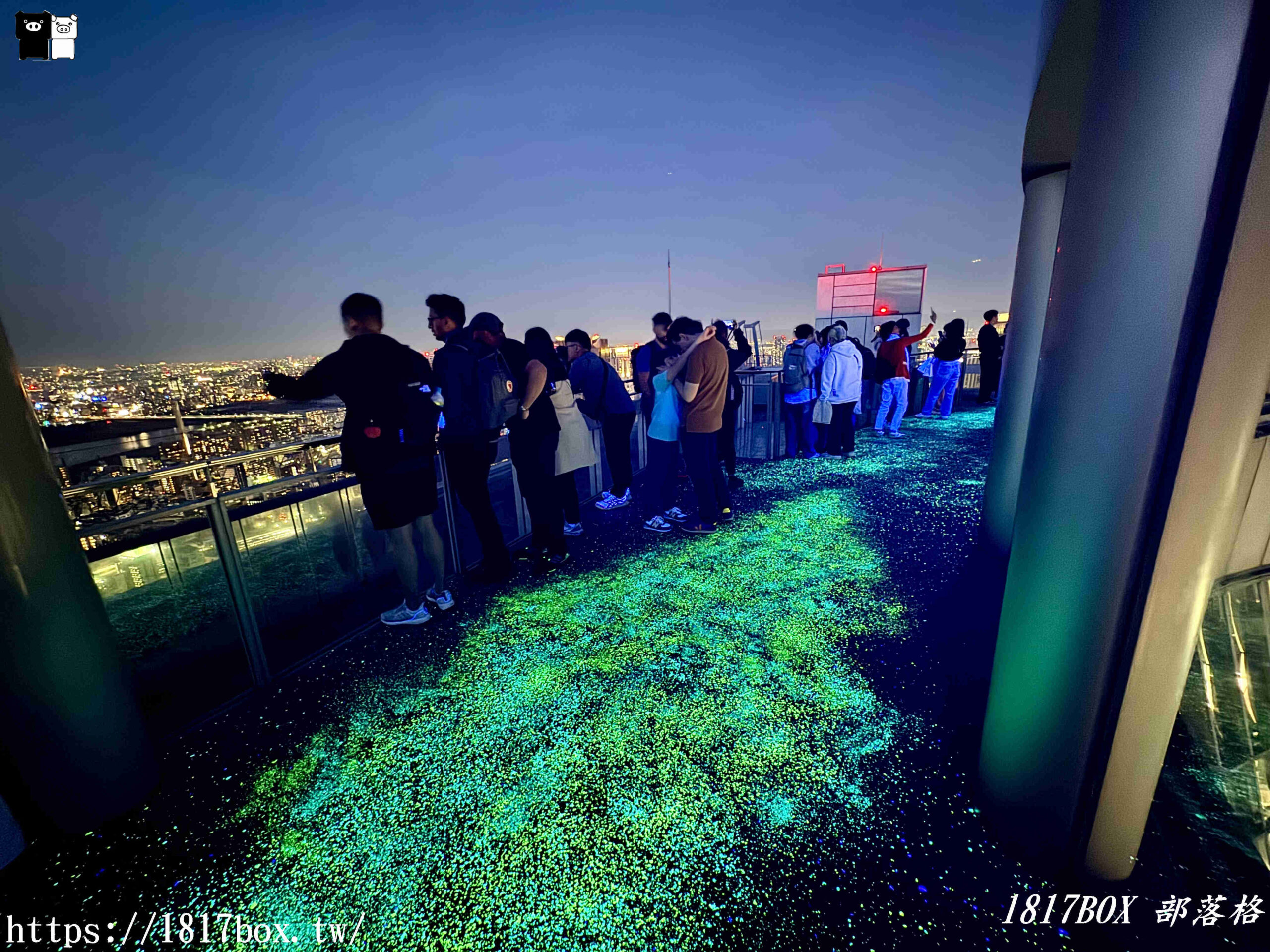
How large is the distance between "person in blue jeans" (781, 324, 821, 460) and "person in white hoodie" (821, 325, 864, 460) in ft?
0.65

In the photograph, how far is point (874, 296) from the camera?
20.6 meters

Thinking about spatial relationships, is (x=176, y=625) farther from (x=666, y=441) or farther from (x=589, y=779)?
(x=666, y=441)

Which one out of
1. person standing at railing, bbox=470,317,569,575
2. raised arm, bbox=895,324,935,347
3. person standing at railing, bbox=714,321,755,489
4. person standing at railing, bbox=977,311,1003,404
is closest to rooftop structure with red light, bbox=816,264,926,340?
person standing at railing, bbox=977,311,1003,404

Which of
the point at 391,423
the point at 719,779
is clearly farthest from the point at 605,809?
the point at 391,423

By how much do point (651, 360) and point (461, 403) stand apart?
272 centimetres

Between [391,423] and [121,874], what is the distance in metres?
2.09

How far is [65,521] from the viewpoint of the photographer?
173 centimetres

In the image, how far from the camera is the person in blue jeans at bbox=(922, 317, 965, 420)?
9.57 meters

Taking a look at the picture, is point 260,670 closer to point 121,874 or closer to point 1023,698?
point 121,874

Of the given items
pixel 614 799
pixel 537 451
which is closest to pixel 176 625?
pixel 537 451

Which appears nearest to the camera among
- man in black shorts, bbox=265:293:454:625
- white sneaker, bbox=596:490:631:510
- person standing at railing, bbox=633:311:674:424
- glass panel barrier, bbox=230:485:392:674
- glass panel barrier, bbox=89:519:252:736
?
glass panel barrier, bbox=89:519:252:736

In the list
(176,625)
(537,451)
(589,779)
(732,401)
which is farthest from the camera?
(732,401)

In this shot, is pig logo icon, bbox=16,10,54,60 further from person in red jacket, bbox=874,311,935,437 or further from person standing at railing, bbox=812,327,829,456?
person in red jacket, bbox=874,311,935,437

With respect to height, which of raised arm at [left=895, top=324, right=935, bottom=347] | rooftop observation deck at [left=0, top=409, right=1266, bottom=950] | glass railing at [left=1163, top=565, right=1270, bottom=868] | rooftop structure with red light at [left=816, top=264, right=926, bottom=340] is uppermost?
rooftop structure with red light at [left=816, top=264, right=926, bottom=340]
